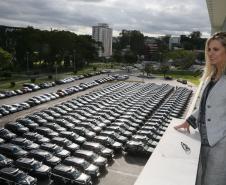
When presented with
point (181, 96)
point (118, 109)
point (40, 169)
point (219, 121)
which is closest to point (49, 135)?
point (40, 169)

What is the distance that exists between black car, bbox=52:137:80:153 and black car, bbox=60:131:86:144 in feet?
2.26

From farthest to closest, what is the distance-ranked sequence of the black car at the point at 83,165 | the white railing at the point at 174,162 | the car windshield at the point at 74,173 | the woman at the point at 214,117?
the black car at the point at 83,165, the car windshield at the point at 74,173, the woman at the point at 214,117, the white railing at the point at 174,162

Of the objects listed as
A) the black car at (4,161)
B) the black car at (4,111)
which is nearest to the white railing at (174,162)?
the black car at (4,161)

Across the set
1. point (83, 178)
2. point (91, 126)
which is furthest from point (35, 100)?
point (83, 178)

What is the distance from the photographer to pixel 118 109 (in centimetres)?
3412

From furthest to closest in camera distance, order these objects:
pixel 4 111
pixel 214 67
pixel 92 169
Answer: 1. pixel 4 111
2. pixel 92 169
3. pixel 214 67

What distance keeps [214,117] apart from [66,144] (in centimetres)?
1908

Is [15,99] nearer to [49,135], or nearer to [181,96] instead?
[49,135]

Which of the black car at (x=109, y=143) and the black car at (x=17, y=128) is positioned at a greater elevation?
the black car at (x=17, y=128)

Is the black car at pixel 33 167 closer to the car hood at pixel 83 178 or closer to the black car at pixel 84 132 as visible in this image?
the car hood at pixel 83 178

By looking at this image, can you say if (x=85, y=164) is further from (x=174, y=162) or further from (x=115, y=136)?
(x=174, y=162)

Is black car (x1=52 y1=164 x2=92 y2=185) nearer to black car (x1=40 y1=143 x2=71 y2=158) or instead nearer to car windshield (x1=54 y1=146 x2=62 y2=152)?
black car (x1=40 y1=143 x2=71 y2=158)

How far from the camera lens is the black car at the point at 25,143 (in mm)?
20362

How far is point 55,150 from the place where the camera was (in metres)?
20.1
